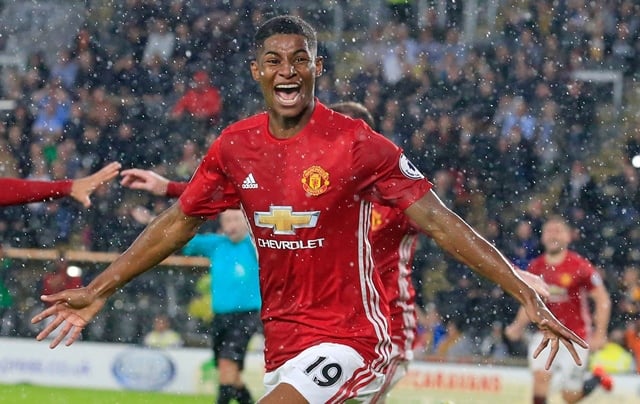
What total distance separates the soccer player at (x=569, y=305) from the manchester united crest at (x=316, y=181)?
5527mm

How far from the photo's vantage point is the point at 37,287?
13734mm

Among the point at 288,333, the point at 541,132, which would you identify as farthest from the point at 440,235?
the point at 541,132

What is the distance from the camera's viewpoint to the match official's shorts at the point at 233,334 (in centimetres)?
959

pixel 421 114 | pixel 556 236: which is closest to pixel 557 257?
pixel 556 236

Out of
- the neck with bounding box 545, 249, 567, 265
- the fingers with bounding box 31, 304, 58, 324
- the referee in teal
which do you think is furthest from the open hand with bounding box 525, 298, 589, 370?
the neck with bounding box 545, 249, 567, 265

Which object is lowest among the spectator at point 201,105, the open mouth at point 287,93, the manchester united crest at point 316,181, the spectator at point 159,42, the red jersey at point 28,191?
the manchester united crest at point 316,181

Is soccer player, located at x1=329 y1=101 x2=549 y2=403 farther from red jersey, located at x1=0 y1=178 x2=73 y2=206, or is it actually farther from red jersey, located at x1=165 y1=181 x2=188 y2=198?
red jersey, located at x1=0 y1=178 x2=73 y2=206

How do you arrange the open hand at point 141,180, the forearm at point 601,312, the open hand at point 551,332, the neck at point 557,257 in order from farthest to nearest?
the neck at point 557,257, the forearm at point 601,312, the open hand at point 141,180, the open hand at point 551,332

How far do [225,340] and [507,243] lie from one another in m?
5.29

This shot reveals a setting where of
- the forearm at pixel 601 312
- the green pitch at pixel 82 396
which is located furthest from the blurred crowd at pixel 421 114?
the forearm at pixel 601 312

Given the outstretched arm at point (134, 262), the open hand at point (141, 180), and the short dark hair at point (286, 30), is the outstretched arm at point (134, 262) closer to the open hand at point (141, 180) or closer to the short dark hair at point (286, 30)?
the short dark hair at point (286, 30)

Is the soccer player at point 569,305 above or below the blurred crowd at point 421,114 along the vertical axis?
below

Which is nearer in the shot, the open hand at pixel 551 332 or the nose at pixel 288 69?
the open hand at pixel 551 332

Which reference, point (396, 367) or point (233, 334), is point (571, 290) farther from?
point (396, 367)
